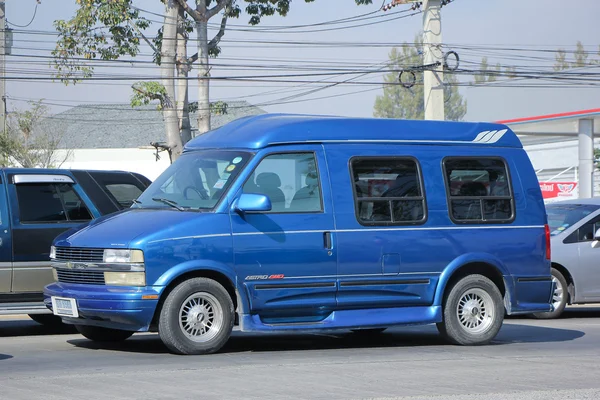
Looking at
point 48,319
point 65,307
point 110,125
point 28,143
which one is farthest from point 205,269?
point 110,125

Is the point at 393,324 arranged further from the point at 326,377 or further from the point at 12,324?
the point at 12,324

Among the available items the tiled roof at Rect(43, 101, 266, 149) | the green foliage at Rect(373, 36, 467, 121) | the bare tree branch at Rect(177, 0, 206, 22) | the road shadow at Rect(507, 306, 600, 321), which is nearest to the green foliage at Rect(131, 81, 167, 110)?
the bare tree branch at Rect(177, 0, 206, 22)

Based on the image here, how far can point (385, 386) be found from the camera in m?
8.10

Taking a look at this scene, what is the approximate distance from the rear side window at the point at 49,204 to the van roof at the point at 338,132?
1921mm

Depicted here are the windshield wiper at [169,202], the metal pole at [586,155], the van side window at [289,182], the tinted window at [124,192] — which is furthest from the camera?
the metal pole at [586,155]

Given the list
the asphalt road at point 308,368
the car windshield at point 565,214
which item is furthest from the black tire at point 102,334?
the car windshield at point 565,214

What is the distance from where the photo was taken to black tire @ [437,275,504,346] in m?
11.2

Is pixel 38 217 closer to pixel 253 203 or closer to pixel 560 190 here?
pixel 253 203

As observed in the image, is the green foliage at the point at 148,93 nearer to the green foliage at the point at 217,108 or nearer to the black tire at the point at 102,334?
the green foliage at the point at 217,108

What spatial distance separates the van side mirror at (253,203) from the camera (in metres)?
9.80

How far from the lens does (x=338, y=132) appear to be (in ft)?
35.2

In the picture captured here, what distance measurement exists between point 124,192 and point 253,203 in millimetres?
3488

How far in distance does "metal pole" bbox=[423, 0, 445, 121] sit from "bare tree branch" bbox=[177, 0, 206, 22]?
6.84 m

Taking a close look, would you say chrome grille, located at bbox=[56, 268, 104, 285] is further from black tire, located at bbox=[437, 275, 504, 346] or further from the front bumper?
black tire, located at bbox=[437, 275, 504, 346]
